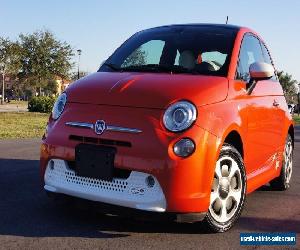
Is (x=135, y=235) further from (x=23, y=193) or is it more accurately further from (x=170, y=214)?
(x=23, y=193)

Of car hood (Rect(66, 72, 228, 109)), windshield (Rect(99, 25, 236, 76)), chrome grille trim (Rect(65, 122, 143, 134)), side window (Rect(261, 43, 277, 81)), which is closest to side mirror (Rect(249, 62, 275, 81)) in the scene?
windshield (Rect(99, 25, 236, 76))

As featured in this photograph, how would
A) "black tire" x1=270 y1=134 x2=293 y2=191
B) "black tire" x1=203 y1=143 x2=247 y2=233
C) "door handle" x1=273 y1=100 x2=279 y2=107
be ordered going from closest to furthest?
1. "black tire" x1=203 y1=143 x2=247 y2=233
2. "door handle" x1=273 y1=100 x2=279 y2=107
3. "black tire" x1=270 y1=134 x2=293 y2=191

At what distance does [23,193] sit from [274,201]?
8.97 ft

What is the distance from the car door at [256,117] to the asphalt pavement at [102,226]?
49 centimetres

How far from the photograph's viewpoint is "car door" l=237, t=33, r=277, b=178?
4.45 meters

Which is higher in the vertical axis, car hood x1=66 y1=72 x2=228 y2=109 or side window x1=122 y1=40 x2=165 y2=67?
side window x1=122 y1=40 x2=165 y2=67

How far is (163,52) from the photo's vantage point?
4.92 metres

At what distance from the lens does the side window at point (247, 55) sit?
4.60m

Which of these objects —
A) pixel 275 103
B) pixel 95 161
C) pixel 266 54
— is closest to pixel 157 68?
pixel 95 161

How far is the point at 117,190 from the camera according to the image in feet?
12.0

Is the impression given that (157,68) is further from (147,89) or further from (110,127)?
(110,127)

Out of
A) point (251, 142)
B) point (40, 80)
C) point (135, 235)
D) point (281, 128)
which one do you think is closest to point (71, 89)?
point (135, 235)

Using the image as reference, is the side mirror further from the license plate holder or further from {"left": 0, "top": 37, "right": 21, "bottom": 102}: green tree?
{"left": 0, "top": 37, "right": 21, "bottom": 102}: green tree

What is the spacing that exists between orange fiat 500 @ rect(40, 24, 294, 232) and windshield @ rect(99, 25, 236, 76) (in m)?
0.01
